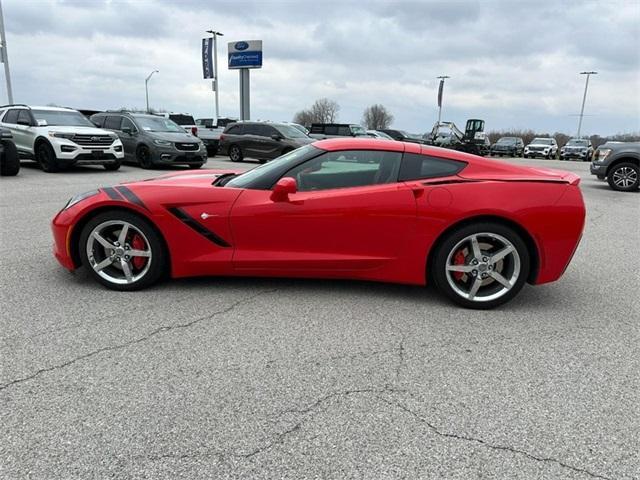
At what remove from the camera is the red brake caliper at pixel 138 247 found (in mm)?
3979

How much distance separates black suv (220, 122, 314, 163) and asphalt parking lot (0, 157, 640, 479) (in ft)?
47.0

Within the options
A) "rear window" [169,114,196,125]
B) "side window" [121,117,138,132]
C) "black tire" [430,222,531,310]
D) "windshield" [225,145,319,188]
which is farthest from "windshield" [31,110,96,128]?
"rear window" [169,114,196,125]

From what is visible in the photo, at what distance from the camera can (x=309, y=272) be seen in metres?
3.90

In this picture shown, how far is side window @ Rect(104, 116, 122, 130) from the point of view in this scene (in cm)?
1569

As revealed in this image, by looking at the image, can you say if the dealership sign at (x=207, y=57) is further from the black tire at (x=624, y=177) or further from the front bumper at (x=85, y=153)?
the black tire at (x=624, y=177)

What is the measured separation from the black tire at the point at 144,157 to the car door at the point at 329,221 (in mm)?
11951

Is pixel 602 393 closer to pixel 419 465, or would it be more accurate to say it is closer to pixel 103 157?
pixel 419 465

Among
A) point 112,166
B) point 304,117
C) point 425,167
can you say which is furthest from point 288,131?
point 304,117

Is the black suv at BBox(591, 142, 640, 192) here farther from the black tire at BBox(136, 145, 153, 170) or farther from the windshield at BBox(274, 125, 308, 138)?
the black tire at BBox(136, 145, 153, 170)

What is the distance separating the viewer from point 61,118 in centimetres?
1326

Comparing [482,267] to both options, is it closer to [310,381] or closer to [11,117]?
[310,381]

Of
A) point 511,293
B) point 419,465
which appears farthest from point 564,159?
point 419,465

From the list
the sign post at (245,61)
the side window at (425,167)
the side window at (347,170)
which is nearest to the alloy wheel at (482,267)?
the side window at (425,167)

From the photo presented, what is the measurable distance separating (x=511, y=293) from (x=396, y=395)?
66.1 inches
